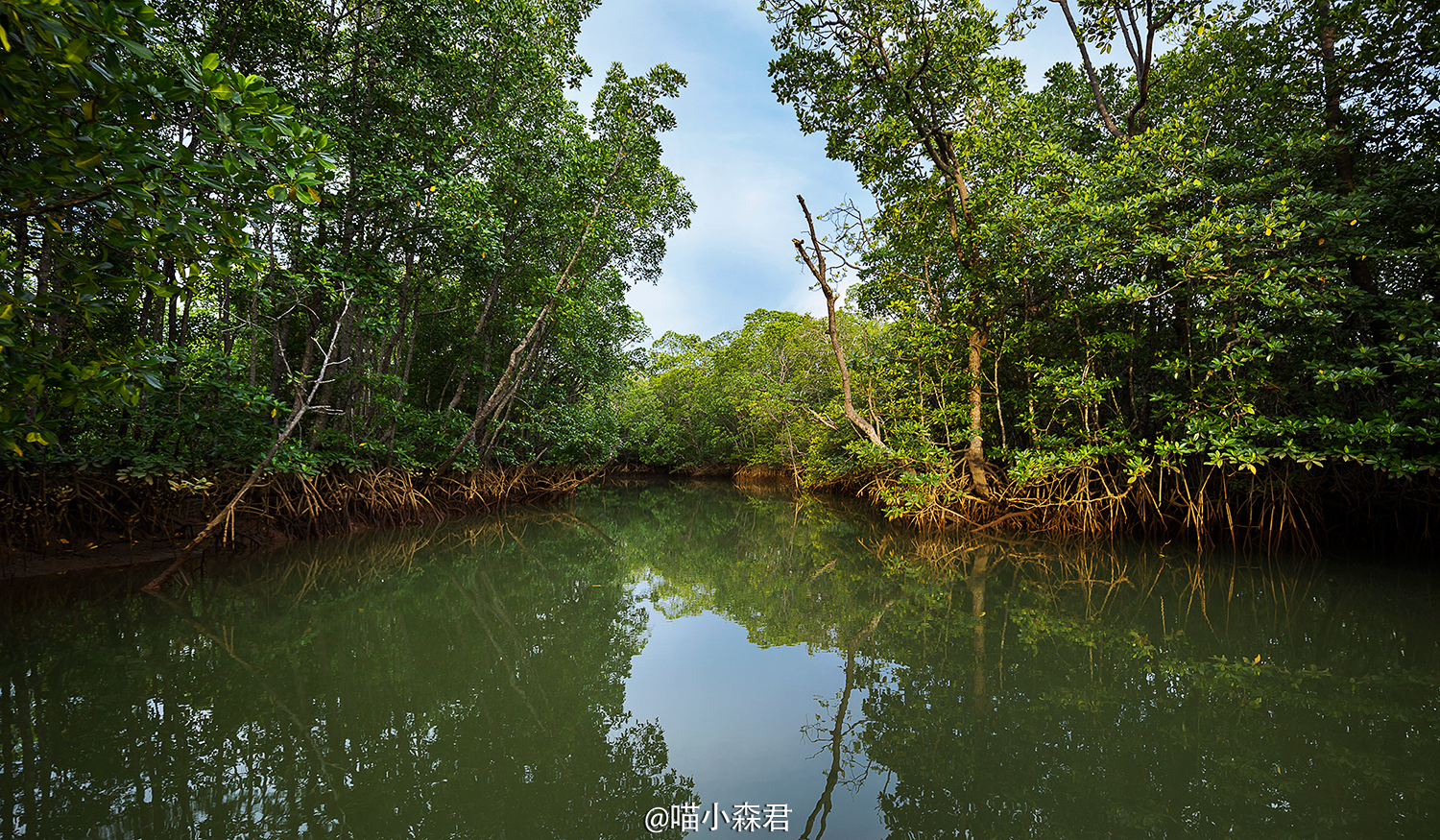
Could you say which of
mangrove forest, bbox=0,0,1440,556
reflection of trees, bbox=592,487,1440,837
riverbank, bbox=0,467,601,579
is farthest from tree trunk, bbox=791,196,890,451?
riverbank, bbox=0,467,601,579

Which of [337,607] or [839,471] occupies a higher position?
[839,471]

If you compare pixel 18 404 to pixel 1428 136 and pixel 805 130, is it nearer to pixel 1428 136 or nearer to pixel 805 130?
pixel 805 130

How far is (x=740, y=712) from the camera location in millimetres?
2461

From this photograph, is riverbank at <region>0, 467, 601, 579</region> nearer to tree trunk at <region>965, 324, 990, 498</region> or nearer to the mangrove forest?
the mangrove forest

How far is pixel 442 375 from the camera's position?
416 inches

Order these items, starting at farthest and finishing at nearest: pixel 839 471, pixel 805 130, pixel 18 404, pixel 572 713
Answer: pixel 839 471, pixel 805 130, pixel 572 713, pixel 18 404

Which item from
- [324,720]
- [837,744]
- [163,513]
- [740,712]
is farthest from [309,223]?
[837,744]

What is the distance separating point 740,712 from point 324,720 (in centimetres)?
190

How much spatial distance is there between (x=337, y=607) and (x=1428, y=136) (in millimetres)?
10115

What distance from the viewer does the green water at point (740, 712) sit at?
169cm

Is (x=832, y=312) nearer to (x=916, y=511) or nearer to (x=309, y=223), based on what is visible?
(x=916, y=511)

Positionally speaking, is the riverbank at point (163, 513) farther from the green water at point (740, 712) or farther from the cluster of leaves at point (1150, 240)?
the cluster of leaves at point (1150, 240)

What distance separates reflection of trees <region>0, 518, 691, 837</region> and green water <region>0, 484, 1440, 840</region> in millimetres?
14

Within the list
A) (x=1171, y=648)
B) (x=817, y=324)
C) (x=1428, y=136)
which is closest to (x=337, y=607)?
(x=1171, y=648)
